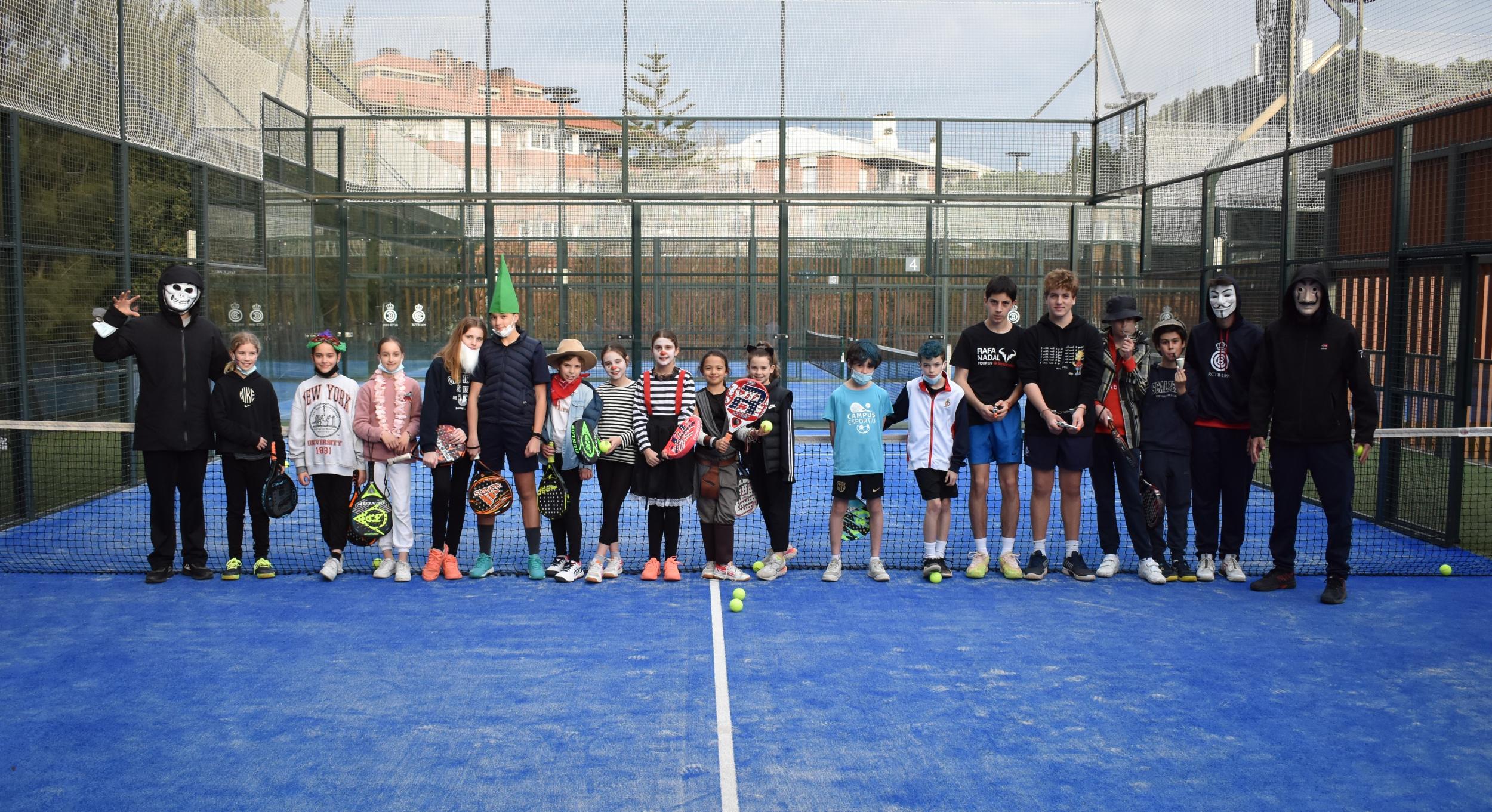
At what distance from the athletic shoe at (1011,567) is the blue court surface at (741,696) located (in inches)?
7.0

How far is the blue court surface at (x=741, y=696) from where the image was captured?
423cm

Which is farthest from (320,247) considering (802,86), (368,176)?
(802,86)

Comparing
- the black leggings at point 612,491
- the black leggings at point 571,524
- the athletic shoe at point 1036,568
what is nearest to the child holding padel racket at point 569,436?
the black leggings at point 571,524

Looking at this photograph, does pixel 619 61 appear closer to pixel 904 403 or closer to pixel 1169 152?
pixel 1169 152

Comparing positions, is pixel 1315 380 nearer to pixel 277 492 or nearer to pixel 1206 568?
pixel 1206 568

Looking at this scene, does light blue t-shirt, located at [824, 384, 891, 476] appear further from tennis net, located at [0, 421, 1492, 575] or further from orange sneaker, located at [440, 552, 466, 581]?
orange sneaker, located at [440, 552, 466, 581]

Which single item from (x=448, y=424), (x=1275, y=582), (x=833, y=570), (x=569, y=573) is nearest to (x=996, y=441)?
(x=833, y=570)

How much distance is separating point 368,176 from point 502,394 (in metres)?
8.01

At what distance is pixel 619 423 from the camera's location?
24.7 ft

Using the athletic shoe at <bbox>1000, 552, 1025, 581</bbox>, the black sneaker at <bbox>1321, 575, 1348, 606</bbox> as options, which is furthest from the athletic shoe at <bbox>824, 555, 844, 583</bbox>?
the black sneaker at <bbox>1321, 575, 1348, 606</bbox>

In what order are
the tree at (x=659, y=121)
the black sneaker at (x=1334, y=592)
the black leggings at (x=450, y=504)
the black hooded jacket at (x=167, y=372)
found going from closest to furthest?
the black sneaker at (x=1334, y=592) → the black hooded jacket at (x=167, y=372) → the black leggings at (x=450, y=504) → the tree at (x=659, y=121)

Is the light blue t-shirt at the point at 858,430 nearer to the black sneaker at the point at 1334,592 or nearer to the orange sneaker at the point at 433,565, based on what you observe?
the orange sneaker at the point at 433,565

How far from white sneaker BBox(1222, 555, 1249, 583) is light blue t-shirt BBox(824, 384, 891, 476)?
2351mm

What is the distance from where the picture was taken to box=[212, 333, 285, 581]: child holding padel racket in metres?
7.49
